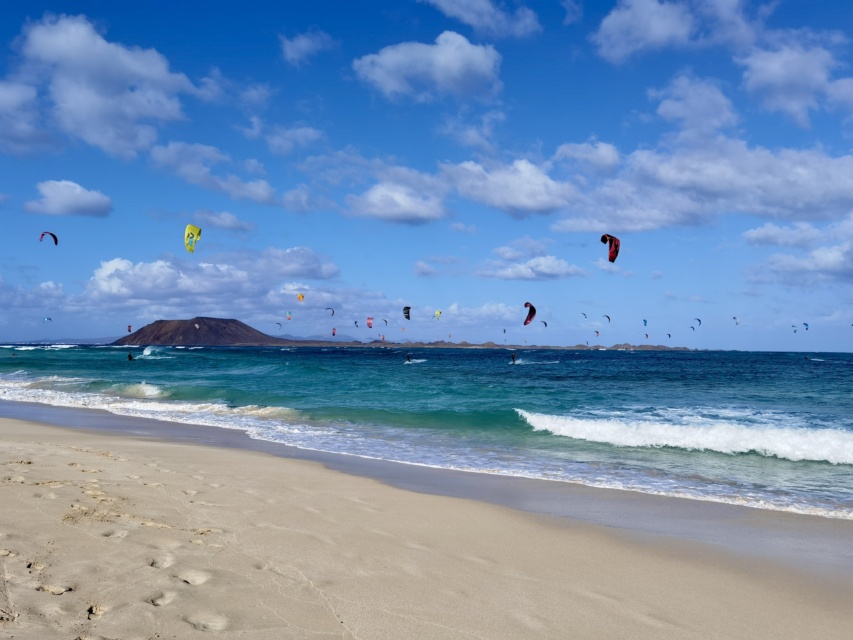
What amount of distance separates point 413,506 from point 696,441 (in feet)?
32.2

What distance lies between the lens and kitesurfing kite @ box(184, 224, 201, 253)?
21.9m

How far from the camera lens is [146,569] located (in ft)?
14.0

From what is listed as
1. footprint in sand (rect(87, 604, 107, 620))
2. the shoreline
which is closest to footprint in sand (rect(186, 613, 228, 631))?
footprint in sand (rect(87, 604, 107, 620))

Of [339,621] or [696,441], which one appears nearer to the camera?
[339,621]

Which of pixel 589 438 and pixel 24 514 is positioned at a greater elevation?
pixel 24 514

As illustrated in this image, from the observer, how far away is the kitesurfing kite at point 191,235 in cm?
2193

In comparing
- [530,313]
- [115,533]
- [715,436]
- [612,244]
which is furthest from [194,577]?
[530,313]

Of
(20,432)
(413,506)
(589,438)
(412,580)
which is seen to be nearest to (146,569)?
(412,580)

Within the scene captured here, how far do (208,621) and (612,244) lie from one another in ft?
60.3

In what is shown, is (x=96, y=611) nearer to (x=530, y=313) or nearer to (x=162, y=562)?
(x=162, y=562)

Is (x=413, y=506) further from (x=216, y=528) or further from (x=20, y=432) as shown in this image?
(x=20, y=432)

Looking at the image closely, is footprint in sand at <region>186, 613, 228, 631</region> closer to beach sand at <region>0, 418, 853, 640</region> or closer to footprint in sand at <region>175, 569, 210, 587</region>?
beach sand at <region>0, 418, 853, 640</region>

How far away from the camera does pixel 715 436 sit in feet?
49.5

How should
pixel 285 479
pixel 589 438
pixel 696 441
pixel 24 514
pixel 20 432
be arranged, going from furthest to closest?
pixel 589 438 < pixel 696 441 < pixel 20 432 < pixel 285 479 < pixel 24 514
